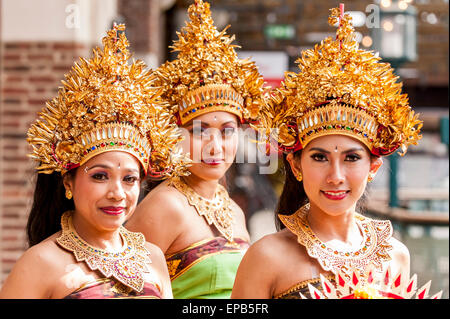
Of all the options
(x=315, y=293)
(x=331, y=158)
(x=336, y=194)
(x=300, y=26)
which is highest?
(x=300, y=26)

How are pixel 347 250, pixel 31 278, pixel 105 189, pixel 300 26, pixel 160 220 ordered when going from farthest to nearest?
pixel 300 26
pixel 160 220
pixel 347 250
pixel 105 189
pixel 31 278

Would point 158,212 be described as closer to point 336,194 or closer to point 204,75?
point 204,75

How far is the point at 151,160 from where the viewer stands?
9.53ft

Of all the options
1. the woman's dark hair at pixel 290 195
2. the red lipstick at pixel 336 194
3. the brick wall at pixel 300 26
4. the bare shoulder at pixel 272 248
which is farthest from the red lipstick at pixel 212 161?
the brick wall at pixel 300 26

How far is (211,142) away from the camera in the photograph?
348 centimetres

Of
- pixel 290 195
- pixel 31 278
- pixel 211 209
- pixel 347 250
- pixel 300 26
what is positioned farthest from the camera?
pixel 300 26

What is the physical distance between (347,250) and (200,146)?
1023 mm

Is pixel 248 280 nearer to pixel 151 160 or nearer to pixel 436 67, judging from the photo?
pixel 151 160

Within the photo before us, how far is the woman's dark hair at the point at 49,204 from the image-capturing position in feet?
9.23

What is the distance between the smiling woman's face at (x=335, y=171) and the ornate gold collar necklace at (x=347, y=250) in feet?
0.43

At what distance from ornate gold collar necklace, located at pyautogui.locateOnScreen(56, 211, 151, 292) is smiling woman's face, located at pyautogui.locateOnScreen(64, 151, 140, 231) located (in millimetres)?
90

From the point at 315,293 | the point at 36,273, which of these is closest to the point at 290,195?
the point at 315,293
